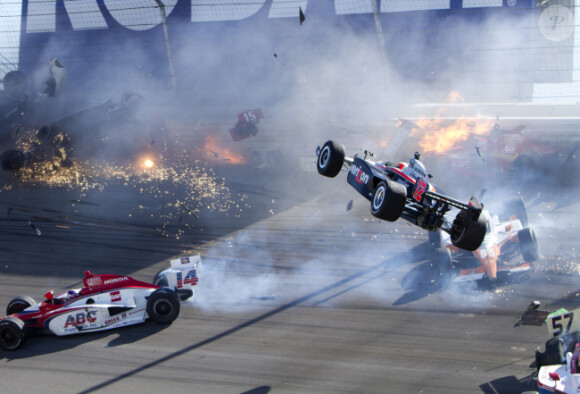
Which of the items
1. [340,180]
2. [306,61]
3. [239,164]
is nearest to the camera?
[340,180]

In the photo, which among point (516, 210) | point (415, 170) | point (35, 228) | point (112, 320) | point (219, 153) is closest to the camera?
point (415, 170)

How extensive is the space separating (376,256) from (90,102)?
1387 cm

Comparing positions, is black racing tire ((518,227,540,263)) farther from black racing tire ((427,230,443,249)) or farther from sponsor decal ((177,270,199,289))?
sponsor decal ((177,270,199,289))

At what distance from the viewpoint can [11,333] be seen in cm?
821

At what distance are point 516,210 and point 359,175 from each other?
4.50 meters

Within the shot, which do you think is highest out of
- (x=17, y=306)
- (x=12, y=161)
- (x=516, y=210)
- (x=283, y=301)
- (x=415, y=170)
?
(x=12, y=161)

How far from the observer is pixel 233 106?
19547 mm

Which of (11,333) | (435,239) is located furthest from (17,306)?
(435,239)

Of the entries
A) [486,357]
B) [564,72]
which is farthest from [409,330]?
[564,72]

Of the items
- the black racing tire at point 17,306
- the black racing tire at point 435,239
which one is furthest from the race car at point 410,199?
the black racing tire at point 17,306

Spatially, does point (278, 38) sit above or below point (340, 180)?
above

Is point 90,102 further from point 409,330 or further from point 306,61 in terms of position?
point 409,330

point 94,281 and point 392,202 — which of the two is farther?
point 94,281

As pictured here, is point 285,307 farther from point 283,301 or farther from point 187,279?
point 187,279
